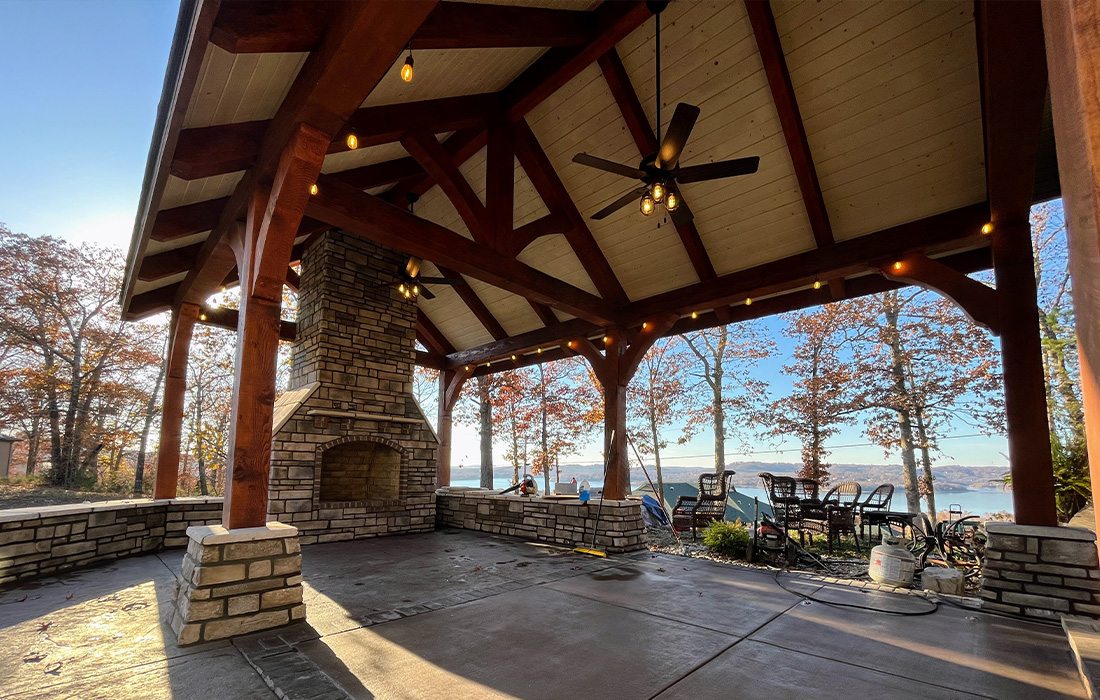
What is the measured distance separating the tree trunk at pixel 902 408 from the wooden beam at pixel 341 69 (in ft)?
37.3

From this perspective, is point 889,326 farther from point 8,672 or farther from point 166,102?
point 8,672

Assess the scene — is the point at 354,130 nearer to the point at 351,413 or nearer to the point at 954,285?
the point at 351,413

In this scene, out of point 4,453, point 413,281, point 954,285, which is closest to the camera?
point 954,285

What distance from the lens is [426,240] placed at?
5.18 meters

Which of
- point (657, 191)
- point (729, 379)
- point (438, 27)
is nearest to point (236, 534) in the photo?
point (438, 27)

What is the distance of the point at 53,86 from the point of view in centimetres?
812

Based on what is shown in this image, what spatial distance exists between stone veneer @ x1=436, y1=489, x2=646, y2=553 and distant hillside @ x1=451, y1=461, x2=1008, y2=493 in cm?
230

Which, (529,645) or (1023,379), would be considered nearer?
(529,645)

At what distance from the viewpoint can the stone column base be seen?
3.14 meters

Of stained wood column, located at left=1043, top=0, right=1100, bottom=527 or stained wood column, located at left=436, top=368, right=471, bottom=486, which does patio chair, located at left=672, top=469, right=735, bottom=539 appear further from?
stained wood column, located at left=1043, top=0, right=1100, bottom=527

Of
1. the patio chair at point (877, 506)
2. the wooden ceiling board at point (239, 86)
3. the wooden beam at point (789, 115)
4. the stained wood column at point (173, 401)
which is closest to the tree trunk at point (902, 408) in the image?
the patio chair at point (877, 506)

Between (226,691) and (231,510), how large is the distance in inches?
50.8

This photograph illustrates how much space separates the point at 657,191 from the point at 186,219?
4332mm

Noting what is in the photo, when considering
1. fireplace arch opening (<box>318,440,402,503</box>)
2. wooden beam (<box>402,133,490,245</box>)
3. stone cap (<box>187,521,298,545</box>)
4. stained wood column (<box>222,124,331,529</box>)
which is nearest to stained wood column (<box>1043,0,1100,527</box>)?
stained wood column (<box>222,124,331,529</box>)
